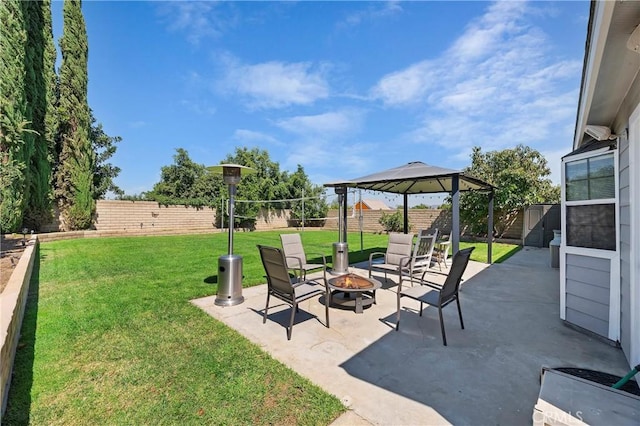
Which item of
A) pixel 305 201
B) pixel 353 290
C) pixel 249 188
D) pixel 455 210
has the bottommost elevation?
pixel 353 290

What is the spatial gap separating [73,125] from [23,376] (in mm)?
15362

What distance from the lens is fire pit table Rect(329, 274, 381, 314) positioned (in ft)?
12.7

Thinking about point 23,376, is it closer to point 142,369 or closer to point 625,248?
point 142,369

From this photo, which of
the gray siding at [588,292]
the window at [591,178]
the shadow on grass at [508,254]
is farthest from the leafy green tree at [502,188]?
the gray siding at [588,292]

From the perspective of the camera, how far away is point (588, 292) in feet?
11.2

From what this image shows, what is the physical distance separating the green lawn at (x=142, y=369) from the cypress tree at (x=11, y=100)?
8.75ft

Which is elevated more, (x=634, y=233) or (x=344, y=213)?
(x=344, y=213)

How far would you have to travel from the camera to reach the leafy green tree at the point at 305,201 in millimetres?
22375

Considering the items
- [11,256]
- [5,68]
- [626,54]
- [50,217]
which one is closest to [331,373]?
[626,54]

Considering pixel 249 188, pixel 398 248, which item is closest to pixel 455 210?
pixel 398 248

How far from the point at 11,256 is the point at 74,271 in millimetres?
1334

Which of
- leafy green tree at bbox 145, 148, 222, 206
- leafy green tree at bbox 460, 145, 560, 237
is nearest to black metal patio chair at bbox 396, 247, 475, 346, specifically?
leafy green tree at bbox 460, 145, 560, 237

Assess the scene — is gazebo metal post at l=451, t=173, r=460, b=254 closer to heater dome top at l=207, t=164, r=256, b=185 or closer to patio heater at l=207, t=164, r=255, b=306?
heater dome top at l=207, t=164, r=256, b=185

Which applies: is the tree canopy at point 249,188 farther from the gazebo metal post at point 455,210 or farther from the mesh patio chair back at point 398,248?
the gazebo metal post at point 455,210
